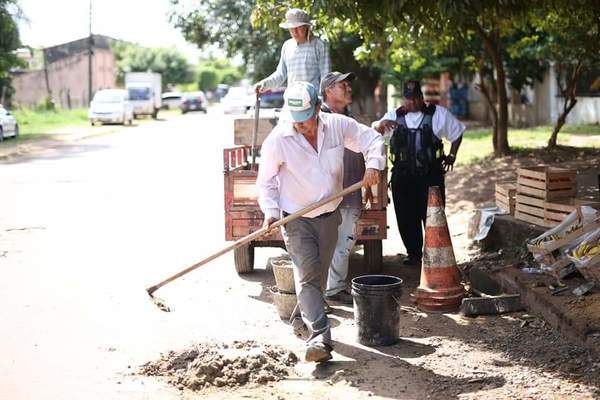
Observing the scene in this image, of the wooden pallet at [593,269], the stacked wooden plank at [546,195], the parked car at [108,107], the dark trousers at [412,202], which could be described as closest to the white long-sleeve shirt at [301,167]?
the wooden pallet at [593,269]

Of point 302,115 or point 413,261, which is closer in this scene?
point 302,115

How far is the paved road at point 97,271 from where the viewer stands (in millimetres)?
6035

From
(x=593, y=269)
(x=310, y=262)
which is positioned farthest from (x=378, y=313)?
(x=593, y=269)

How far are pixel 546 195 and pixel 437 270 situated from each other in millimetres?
1916

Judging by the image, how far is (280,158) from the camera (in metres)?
5.96

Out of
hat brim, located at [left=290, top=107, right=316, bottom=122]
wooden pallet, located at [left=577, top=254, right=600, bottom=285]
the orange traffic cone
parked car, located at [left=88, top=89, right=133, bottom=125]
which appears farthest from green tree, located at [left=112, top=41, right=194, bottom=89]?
hat brim, located at [left=290, top=107, right=316, bottom=122]

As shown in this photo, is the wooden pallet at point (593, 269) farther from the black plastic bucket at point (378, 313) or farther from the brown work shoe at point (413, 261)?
the brown work shoe at point (413, 261)

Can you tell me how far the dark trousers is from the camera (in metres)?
8.86

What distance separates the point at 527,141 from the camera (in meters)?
20.8

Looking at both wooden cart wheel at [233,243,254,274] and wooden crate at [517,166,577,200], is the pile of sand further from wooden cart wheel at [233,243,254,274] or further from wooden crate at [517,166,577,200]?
wooden crate at [517,166,577,200]

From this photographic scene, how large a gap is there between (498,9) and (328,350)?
4799 mm

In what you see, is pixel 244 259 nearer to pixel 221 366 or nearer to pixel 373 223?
pixel 373 223

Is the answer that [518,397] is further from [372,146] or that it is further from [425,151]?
[425,151]

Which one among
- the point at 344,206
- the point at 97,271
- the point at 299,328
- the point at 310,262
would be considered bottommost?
the point at 299,328
